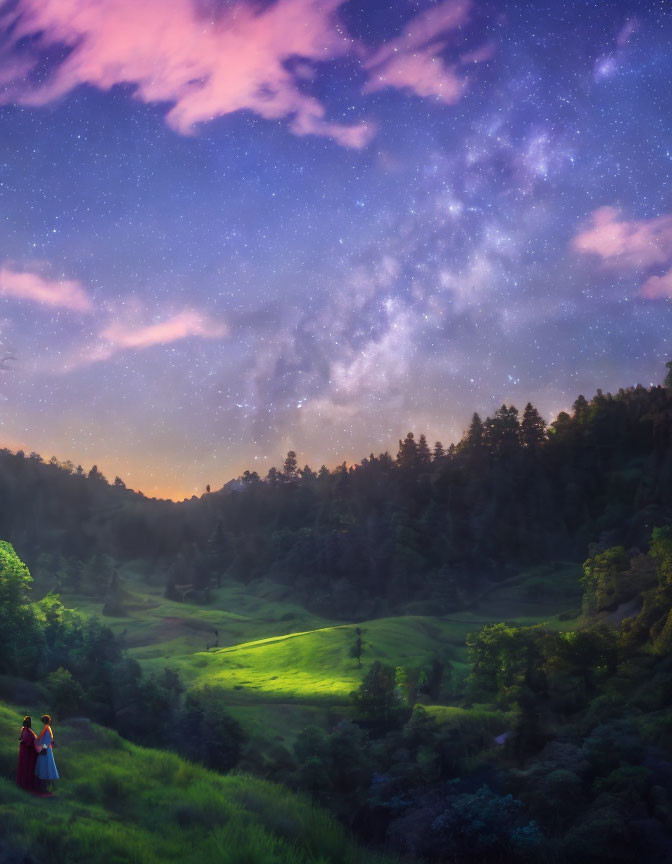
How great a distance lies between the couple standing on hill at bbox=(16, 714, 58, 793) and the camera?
1955 centimetres

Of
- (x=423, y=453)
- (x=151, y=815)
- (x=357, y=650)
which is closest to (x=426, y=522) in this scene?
(x=423, y=453)

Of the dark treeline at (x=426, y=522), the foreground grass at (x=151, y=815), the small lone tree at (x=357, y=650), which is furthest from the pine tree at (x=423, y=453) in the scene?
the foreground grass at (x=151, y=815)

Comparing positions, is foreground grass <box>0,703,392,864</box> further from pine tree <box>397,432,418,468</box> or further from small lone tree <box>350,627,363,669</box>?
pine tree <box>397,432,418,468</box>

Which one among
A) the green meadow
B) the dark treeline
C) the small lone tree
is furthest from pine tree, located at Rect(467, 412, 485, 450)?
the small lone tree

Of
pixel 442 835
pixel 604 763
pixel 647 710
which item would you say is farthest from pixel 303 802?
pixel 647 710

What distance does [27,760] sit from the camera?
1967 cm

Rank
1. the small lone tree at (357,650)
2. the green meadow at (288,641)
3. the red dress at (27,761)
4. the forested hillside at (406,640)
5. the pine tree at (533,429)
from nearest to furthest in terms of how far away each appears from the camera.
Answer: the red dress at (27,761) < the forested hillside at (406,640) < the green meadow at (288,641) < the small lone tree at (357,650) < the pine tree at (533,429)

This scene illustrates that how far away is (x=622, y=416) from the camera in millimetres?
121625

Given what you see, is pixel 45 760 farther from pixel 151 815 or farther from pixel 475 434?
pixel 475 434

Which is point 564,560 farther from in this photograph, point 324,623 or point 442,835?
point 442,835

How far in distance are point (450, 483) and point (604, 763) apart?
103 m

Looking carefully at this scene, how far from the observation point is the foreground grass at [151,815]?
16156mm

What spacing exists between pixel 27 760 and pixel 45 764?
1.88 feet

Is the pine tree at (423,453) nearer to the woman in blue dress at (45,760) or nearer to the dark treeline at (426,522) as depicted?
the dark treeline at (426,522)
